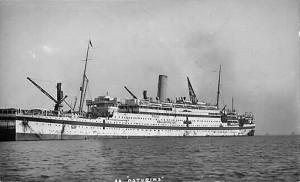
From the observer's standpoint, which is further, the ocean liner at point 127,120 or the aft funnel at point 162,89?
the aft funnel at point 162,89

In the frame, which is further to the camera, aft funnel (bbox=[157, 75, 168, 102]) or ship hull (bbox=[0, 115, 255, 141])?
aft funnel (bbox=[157, 75, 168, 102])

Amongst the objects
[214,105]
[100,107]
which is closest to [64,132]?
[100,107]

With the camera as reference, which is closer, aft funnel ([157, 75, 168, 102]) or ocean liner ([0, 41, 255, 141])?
ocean liner ([0, 41, 255, 141])

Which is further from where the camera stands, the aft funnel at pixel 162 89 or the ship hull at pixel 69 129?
the aft funnel at pixel 162 89

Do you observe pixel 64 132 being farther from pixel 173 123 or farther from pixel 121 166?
pixel 121 166

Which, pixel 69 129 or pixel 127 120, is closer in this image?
pixel 69 129
